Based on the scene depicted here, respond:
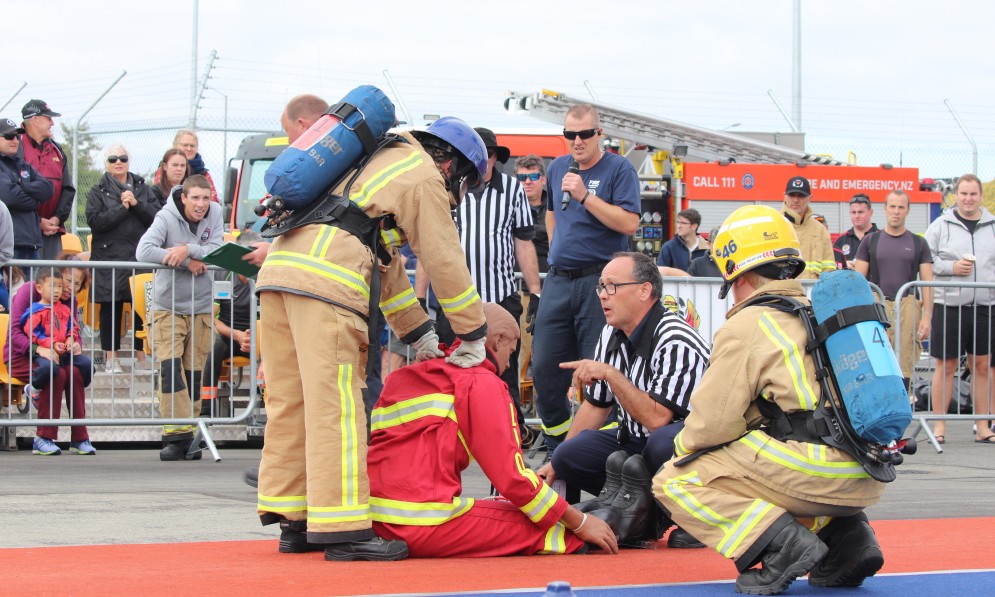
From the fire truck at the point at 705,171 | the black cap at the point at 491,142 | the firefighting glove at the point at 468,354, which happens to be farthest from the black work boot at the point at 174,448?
the fire truck at the point at 705,171

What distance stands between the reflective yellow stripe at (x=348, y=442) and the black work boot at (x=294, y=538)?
43 centimetres

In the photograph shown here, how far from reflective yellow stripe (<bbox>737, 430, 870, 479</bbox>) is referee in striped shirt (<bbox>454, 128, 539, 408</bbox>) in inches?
139

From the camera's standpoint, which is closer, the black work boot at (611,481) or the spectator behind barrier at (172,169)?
the black work boot at (611,481)

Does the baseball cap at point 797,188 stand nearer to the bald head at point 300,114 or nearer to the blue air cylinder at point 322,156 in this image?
the bald head at point 300,114

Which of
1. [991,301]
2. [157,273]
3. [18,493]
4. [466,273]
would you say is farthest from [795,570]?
[991,301]

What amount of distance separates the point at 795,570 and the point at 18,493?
4.57m

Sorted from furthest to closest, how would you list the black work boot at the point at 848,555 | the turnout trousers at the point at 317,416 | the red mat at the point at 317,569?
1. the turnout trousers at the point at 317,416
2. the black work boot at the point at 848,555
3. the red mat at the point at 317,569

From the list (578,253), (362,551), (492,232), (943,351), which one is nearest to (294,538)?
(362,551)

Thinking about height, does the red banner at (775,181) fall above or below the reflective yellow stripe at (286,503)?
above

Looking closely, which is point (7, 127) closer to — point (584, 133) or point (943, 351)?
point (584, 133)

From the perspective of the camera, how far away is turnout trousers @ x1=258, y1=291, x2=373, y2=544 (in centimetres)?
463

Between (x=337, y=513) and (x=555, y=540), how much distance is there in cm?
95

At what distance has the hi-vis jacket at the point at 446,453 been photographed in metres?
4.83

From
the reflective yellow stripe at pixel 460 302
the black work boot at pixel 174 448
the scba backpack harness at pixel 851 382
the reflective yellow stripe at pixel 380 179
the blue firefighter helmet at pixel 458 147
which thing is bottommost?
the black work boot at pixel 174 448
